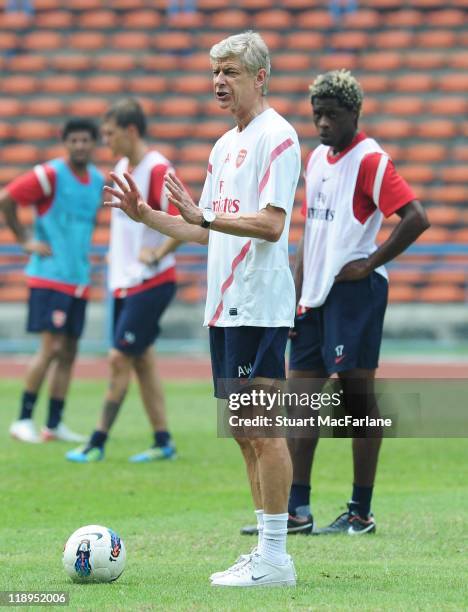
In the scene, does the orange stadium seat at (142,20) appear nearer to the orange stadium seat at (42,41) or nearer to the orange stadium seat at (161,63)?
the orange stadium seat at (161,63)

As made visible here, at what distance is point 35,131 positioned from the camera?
20.8 metres

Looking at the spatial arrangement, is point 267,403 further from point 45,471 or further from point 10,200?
point 10,200

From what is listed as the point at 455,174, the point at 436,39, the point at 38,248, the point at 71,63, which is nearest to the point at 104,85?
the point at 71,63

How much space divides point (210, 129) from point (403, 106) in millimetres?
3133

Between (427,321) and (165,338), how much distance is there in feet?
11.2

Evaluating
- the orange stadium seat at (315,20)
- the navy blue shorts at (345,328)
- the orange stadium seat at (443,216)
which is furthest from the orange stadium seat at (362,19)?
the navy blue shorts at (345,328)

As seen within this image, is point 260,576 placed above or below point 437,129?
below

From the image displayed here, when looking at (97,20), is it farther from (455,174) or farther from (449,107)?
(455,174)

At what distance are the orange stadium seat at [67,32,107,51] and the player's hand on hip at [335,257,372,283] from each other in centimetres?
1600

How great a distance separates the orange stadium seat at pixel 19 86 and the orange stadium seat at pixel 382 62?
548cm

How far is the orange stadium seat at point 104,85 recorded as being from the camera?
2119cm

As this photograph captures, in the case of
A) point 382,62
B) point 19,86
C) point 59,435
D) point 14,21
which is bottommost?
point 59,435

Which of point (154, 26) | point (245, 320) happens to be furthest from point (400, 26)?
point (245, 320)

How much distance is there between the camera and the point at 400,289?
53.4 ft
